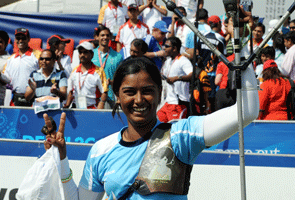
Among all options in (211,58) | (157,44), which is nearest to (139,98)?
(211,58)

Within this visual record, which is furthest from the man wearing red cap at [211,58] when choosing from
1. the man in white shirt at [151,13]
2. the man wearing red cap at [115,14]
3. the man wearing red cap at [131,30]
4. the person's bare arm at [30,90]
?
the person's bare arm at [30,90]

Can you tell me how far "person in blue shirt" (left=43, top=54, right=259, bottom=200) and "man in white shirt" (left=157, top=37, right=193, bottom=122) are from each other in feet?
13.7

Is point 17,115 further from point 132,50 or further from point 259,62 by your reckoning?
point 259,62

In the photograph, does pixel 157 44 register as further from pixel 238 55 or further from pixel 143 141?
pixel 238 55

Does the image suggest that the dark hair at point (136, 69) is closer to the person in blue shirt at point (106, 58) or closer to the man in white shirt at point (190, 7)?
the person in blue shirt at point (106, 58)

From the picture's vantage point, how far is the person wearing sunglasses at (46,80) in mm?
6520

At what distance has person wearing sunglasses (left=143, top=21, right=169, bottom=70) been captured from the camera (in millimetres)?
7379

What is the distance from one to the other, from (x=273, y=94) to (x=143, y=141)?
411 cm

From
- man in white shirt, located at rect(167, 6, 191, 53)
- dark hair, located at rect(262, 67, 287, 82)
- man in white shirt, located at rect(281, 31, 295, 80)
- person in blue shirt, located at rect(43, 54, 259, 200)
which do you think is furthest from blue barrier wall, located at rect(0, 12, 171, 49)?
person in blue shirt, located at rect(43, 54, 259, 200)

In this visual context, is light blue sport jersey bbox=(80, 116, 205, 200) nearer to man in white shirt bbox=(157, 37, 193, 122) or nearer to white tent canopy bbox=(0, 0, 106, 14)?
man in white shirt bbox=(157, 37, 193, 122)

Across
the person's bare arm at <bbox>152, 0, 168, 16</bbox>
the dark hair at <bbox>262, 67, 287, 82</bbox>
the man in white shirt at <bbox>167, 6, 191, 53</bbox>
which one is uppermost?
the person's bare arm at <bbox>152, 0, 168, 16</bbox>

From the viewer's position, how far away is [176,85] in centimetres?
650

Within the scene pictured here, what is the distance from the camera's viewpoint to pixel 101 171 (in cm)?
223

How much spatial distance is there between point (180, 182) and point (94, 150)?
A: 47 cm
